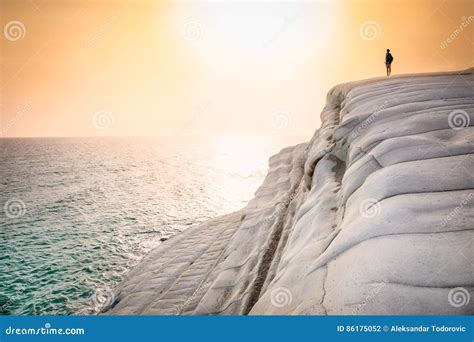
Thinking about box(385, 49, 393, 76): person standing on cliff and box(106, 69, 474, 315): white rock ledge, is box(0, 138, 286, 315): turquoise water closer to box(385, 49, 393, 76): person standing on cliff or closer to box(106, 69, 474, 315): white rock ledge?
box(106, 69, 474, 315): white rock ledge

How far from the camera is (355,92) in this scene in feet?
35.6

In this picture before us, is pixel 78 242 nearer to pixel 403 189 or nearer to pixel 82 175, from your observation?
pixel 403 189

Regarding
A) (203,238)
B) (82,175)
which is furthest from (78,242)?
(82,175)

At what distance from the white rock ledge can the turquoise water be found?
4.84 metres

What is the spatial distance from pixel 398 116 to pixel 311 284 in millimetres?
4992

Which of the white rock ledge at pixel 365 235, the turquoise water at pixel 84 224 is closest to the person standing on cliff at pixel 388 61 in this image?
the white rock ledge at pixel 365 235

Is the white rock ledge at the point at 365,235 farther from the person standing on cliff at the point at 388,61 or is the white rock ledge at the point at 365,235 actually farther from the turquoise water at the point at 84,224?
the turquoise water at the point at 84,224

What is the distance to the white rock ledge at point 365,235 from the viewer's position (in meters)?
3.60

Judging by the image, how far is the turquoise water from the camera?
44.6 ft

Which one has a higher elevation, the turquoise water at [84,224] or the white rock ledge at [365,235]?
the white rock ledge at [365,235]

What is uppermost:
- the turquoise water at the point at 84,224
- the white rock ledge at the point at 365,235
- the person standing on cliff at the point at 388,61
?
the person standing on cliff at the point at 388,61

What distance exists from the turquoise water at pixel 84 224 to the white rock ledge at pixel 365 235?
191 inches

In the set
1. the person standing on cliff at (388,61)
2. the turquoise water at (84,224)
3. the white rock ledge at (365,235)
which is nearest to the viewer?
the white rock ledge at (365,235)

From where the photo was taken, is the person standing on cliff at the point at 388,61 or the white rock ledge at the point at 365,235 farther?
the person standing on cliff at the point at 388,61
